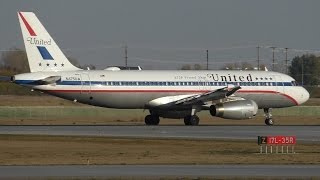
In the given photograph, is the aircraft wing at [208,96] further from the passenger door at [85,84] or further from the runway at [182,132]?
the passenger door at [85,84]

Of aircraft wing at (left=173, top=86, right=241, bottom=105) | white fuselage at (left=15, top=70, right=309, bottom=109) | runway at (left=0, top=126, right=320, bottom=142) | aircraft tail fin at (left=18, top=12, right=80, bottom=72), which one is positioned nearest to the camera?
runway at (left=0, top=126, right=320, bottom=142)

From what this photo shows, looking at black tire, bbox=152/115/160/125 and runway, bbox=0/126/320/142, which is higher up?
black tire, bbox=152/115/160/125

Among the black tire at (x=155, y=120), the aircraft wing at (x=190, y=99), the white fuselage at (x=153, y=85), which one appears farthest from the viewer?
the black tire at (x=155, y=120)

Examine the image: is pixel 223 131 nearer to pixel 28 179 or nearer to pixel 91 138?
pixel 91 138

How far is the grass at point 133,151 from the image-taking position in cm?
3372

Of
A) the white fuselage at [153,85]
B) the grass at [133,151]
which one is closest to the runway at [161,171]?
the grass at [133,151]

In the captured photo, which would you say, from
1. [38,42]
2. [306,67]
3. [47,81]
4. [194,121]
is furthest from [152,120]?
[306,67]

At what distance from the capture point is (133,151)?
38.9 m

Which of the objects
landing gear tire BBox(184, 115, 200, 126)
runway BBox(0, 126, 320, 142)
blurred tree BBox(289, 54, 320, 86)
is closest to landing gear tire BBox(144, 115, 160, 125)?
landing gear tire BBox(184, 115, 200, 126)

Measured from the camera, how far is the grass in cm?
3372

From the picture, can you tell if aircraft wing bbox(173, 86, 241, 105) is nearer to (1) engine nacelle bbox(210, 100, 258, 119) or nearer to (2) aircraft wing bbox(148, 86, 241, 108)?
(2) aircraft wing bbox(148, 86, 241, 108)

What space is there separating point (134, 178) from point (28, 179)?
3116 millimetres

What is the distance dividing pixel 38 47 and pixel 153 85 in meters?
8.39

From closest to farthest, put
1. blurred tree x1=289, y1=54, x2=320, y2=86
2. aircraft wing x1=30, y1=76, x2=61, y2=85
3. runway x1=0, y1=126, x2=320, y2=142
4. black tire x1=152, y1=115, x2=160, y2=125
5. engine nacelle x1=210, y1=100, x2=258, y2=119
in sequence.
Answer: runway x1=0, y1=126, x2=320, y2=142
aircraft wing x1=30, y1=76, x2=61, y2=85
engine nacelle x1=210, y1=100, x2=258, y2=119
black tire x1=152, y1=115, x2=160, y2=125
blurred tree x1=289, y1=54, x2=320, y2=86
